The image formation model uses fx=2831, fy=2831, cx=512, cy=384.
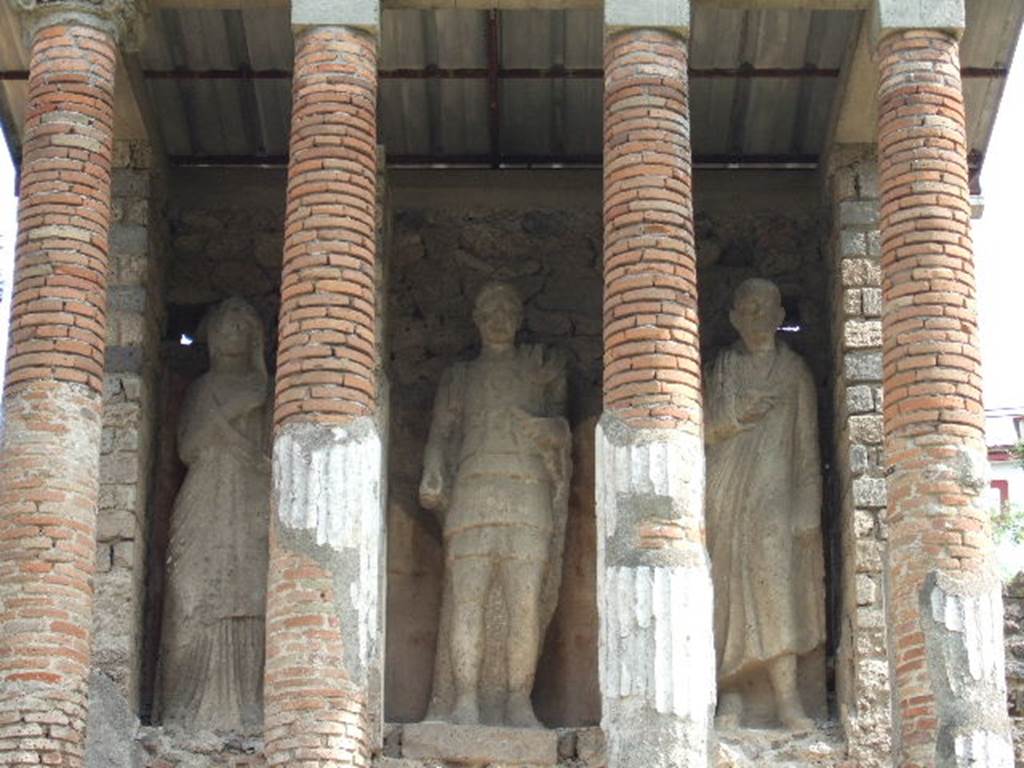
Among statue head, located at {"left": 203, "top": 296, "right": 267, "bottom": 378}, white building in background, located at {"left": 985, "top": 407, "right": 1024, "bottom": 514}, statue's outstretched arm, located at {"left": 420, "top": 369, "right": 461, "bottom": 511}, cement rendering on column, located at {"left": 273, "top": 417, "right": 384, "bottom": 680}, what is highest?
white building in background, located at {"left": 985, "top": 407, "right": 1024, "bottom": 514}

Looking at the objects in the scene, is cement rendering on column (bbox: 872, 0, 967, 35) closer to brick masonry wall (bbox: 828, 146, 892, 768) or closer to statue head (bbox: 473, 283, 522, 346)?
brick masonry wall (bbox: 828, 146, 892, 768)

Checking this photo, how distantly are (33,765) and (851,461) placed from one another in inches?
241

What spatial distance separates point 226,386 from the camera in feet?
67.1

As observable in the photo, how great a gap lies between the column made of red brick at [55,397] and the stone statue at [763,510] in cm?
456

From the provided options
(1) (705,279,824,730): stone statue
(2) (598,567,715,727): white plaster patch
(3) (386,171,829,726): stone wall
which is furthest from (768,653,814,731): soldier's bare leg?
(2) (598,567,715,727): white plaster patch

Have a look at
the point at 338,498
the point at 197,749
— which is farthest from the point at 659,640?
the point at 197,749

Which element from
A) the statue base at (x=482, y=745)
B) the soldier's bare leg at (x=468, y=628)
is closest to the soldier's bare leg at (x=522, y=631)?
the soldier's bare leg at (x=468, y=628)

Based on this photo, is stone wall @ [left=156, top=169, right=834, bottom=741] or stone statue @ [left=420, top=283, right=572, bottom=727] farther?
stone wall @ [left=156, top=169, right=834, bottom=741]

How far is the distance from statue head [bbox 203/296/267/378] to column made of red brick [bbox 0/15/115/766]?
2281mm

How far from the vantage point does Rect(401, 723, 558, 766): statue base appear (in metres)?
18.9

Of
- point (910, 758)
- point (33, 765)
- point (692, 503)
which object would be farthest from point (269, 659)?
point (910, 758)

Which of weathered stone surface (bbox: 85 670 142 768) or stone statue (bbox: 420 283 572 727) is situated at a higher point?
stone statue (bbox: 420 283 572 727)

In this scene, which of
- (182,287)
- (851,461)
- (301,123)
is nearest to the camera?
(301,123)

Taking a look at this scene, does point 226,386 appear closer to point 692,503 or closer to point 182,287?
point 182,287
